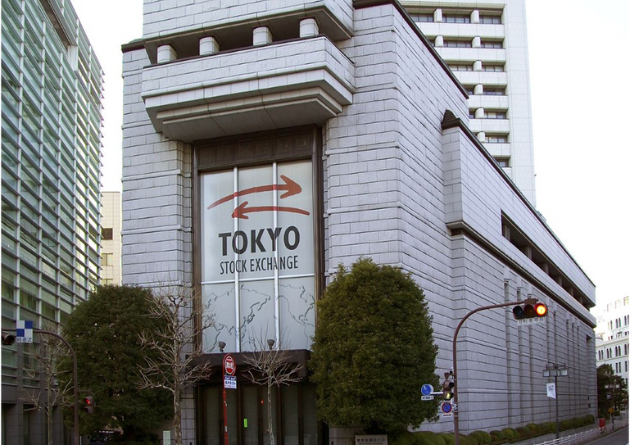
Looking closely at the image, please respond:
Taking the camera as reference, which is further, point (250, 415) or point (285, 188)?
point (285, 188)

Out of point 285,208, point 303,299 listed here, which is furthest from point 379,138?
point 303,299

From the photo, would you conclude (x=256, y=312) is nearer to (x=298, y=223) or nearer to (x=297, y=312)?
(x=297, y=312)

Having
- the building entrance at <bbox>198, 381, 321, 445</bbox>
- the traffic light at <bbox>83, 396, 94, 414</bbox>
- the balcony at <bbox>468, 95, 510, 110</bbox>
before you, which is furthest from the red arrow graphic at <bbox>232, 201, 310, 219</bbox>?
the balcony at <bbox>468, 95, 510, 110</bbox>

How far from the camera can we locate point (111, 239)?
11344 centimetres

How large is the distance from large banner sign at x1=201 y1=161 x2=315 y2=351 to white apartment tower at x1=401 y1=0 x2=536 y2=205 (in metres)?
59.8

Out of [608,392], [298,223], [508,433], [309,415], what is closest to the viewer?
[309,415]

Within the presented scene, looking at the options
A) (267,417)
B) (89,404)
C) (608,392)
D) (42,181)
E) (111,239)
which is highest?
(42,181)

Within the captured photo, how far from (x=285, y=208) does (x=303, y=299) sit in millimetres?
4388

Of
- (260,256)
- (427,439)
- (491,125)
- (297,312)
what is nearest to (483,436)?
(427,439)

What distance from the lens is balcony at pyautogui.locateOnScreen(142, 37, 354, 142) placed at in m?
37.0

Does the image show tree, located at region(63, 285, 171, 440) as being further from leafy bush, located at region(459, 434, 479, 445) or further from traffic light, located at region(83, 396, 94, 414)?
leafy bush, located at region(459, 434, 479, 445)

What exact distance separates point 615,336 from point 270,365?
12992cm

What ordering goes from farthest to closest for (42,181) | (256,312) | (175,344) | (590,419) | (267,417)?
(590,419)
(42,181)
(256,312)
(267,417)
(175,344)

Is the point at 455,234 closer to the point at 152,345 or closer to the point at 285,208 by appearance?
the point at 285,208
